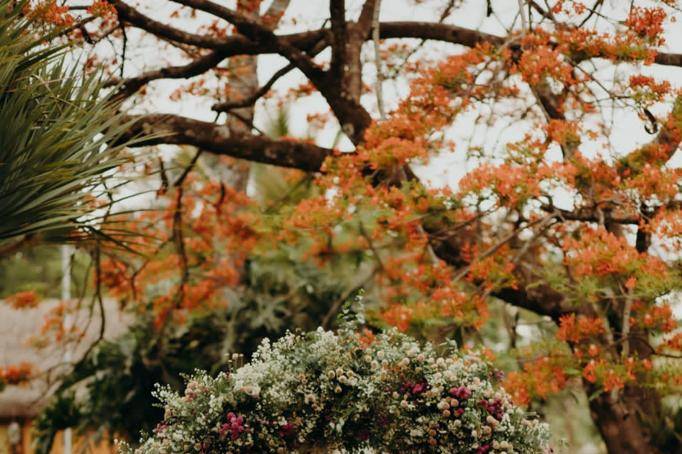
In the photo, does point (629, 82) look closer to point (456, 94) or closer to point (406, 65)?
point (456, 94)

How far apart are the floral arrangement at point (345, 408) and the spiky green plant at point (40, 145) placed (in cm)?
134

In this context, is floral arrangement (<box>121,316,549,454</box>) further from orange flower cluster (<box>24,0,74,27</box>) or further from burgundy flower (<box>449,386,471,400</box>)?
orange flower cluster (<box>24,0,74,27</box>)

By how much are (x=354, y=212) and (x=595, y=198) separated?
67.1 inches

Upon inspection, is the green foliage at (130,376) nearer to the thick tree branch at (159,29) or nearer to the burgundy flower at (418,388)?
the thick tree branch at (159,29)

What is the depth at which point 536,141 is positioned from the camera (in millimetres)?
6262

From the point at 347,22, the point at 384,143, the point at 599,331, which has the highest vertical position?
the point at 347,22

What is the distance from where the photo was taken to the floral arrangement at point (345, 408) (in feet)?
14.3

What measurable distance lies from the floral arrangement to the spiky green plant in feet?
4.39

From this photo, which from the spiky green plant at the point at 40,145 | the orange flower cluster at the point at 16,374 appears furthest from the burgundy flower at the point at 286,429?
the orange flower cluster at the point at 16,374

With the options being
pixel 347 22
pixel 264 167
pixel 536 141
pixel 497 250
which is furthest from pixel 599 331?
pixel 264 167

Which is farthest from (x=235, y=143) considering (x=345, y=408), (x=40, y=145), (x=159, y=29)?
(x=345, y=408)

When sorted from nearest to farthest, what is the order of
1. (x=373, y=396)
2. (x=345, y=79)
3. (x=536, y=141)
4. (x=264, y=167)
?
(x=373, y=396) < (x=536, y=141) < (x=345, y=79) < (x=264, y=167)

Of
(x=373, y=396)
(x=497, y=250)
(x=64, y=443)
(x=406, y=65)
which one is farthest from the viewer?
(x=64, y=443)

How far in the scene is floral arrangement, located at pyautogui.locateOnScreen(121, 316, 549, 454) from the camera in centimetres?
437
